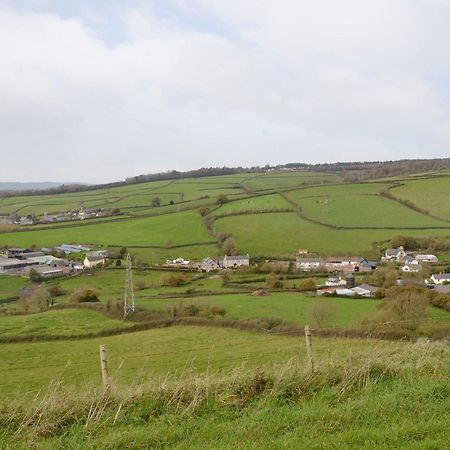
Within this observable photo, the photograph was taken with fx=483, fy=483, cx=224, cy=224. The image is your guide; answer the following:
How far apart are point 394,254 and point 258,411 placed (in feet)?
185

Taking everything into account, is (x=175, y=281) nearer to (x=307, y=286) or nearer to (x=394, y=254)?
(x=307, y=286)

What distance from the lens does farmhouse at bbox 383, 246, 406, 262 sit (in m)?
57.6

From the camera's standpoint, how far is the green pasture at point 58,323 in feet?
107

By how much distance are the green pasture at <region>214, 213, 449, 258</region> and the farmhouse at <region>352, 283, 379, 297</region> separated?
544 inches

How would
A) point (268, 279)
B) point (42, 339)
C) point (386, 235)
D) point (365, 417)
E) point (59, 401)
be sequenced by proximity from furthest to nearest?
point (386, 235) < point (268, 279) < point (42, 339) < point (59, 401) < point (365, 417)

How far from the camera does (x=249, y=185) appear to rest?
355 ft

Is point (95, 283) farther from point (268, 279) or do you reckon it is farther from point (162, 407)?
point (162, 407)

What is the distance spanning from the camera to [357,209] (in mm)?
75750

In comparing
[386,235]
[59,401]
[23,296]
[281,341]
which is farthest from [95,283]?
[59,401]

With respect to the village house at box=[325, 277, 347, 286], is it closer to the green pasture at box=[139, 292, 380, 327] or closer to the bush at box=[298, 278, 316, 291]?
the bush at box=[298, 278, 316, 291]

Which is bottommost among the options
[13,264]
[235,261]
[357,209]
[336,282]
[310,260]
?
[336,282]

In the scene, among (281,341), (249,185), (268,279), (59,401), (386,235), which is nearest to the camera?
(59,401)

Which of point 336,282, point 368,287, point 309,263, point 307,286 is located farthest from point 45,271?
point 368,287

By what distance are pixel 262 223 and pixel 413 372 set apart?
6336cm
